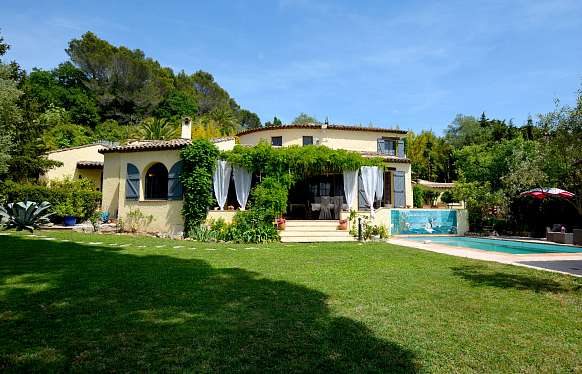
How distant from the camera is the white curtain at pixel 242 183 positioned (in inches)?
654

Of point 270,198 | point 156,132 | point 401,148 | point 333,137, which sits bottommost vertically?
point 270,198

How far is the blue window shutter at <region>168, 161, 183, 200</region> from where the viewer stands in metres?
16.4

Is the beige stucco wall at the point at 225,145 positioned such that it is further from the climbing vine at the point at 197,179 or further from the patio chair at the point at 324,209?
the patio chair at the point at 324,209

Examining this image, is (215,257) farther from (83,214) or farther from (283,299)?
(83,214)

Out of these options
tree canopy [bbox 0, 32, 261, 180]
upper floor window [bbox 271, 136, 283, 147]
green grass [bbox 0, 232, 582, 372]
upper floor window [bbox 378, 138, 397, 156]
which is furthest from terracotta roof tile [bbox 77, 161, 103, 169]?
upper floor window [bbox 378, 138, 397, 156]

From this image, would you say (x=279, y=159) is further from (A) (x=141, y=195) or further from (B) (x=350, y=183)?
(A) (x=141, y=195)

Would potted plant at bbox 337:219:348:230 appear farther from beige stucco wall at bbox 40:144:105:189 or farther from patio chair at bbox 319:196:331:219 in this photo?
beige stucco wall at bbox 40:144:105:189

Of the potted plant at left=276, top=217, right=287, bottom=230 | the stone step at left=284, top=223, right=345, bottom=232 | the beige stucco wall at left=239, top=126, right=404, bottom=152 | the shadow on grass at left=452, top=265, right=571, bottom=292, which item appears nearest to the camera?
the shadow on grass at left=452, top=265, right=571, bottom=292

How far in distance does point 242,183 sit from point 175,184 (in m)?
3.19

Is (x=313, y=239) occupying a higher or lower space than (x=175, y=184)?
lower

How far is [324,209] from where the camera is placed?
61.6 ft

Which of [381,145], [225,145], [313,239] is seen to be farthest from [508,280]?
[381,145]

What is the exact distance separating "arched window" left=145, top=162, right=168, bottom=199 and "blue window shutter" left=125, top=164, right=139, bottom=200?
0.52 meters

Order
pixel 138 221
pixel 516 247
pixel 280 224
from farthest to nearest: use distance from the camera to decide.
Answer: pixel 138 221 → pixel 280 224 → pixel 516 247
